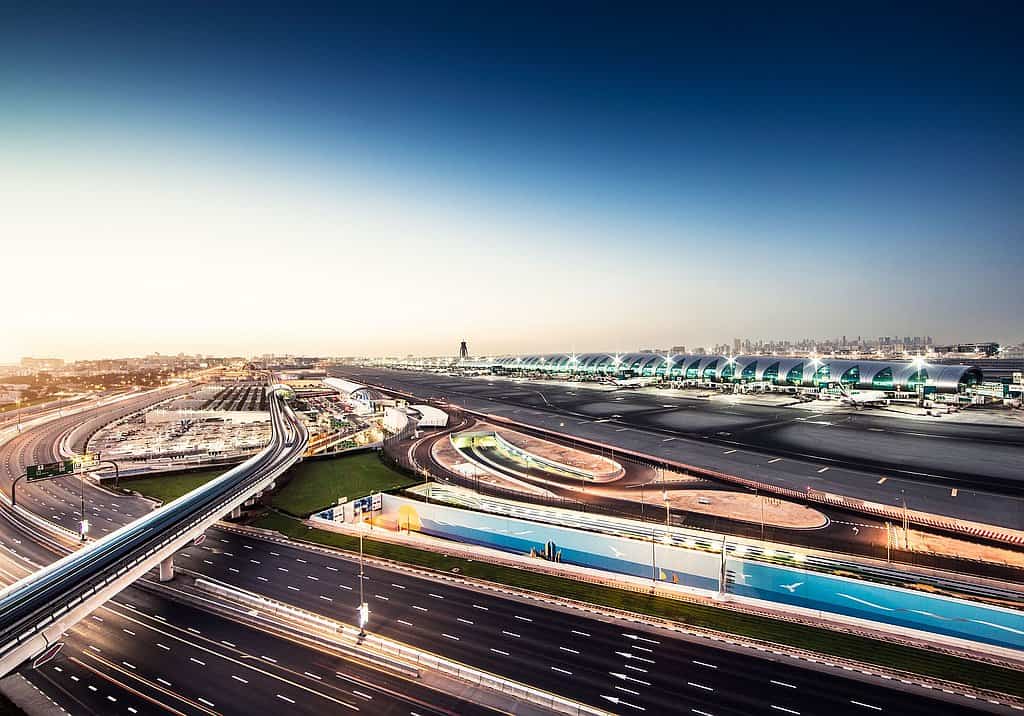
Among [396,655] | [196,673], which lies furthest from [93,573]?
[396,655]

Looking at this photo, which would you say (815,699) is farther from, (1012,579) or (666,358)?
(666,358)

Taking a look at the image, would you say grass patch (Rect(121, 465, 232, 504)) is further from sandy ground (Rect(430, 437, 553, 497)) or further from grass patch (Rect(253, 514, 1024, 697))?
sandy ground (Rect(430, 437, 553, 497))

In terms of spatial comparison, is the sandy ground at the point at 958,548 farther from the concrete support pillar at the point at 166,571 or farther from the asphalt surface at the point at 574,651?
the concrete support pillar at the point at 166,571

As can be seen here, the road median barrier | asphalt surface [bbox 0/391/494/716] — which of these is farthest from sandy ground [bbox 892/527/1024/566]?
asphalt surface [bbox 0/391/494/716]

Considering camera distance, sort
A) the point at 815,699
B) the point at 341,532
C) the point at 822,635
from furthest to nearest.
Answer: the point at 341,532
the point at 822,635
the point at 815,699

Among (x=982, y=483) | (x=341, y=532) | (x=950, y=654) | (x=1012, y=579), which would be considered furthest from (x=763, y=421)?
(x=341, y=532)

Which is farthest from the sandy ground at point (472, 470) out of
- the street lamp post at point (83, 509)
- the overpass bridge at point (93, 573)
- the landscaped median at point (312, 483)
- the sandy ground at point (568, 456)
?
the street lamp post at point (83, 509)

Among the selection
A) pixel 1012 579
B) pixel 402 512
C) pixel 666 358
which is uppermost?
pixel 666 358
